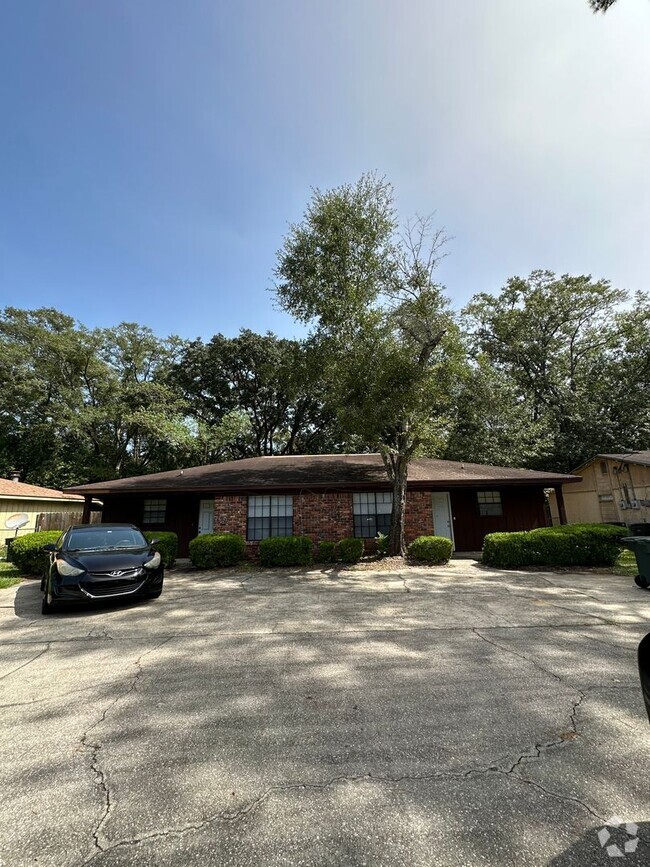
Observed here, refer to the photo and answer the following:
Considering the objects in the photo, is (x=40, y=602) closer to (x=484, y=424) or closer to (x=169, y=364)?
(x=484, y=424)

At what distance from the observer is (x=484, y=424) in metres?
22.9

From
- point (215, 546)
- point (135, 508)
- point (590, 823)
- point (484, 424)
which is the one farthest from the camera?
point (484, 424)

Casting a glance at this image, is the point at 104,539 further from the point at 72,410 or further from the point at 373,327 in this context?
the point at 72,410

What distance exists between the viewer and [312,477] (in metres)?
14.6

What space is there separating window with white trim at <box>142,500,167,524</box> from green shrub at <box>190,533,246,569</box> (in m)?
4.26

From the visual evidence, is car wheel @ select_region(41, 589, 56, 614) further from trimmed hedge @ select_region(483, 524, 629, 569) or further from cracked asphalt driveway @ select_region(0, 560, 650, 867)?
trimmed hedge @ select_region(483, 524, 629, 569)

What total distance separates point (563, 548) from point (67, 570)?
11.5m

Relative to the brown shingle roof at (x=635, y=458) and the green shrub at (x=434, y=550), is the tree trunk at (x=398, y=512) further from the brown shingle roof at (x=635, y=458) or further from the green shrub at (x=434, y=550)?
the brown shingle roof at (x=635, y=458)

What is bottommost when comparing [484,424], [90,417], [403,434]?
[403,434]

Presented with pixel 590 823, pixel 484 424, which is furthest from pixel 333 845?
pixel 484 424

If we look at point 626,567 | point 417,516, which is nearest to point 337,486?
point 417,516

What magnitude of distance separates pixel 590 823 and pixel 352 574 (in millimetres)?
8706

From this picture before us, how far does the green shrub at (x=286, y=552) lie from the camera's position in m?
12.1

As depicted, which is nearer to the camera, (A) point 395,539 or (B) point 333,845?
(B) point 333,845
